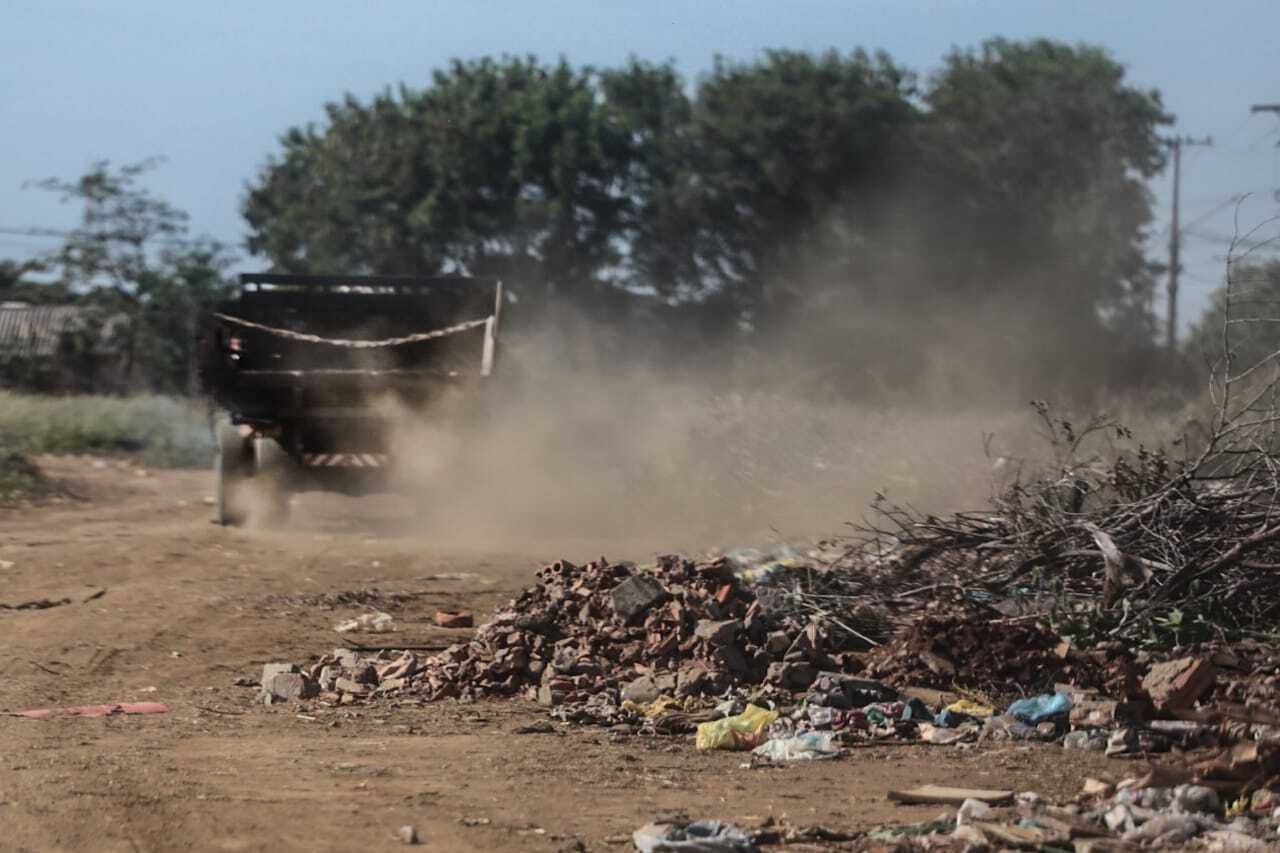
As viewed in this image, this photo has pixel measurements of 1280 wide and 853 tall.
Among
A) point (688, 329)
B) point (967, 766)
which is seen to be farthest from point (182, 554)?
point (688, 329)

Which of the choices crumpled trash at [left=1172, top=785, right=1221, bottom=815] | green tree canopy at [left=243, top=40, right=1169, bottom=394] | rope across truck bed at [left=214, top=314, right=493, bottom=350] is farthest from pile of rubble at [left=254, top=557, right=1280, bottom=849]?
green tree canopy at [left=243, top=40, right=1169, bottom=394]

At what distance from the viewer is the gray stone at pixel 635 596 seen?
885 centimetres

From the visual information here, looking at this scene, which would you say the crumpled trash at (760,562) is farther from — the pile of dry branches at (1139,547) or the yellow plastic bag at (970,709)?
the yellow plastic bag at (970,709)

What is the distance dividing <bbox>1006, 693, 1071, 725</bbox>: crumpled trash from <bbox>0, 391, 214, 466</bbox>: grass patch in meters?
21.7

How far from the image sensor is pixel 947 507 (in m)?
15.2

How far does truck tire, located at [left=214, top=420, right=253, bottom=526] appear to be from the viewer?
17219 mm

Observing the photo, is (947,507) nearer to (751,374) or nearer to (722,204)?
(751,374)

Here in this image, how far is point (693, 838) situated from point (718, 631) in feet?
11.0

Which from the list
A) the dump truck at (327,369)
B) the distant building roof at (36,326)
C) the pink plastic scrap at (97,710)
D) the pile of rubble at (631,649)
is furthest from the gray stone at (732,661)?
the distant building roof at (36,326)

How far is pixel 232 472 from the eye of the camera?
1728 cm

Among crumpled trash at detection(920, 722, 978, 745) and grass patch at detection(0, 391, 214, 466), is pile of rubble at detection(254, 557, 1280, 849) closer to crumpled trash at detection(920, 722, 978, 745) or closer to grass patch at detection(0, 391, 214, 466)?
crumpled trash at detection(920, 722, 978, 745)

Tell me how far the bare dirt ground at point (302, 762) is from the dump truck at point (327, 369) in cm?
477

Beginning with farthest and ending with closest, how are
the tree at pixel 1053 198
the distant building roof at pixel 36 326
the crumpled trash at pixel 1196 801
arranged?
1. the distant building roof at pixel 36 326
2. the tree at pixel 1053 198
3. the crumpled trash at pixel 1196 801

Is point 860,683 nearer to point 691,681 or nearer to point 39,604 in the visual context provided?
point 691,681
